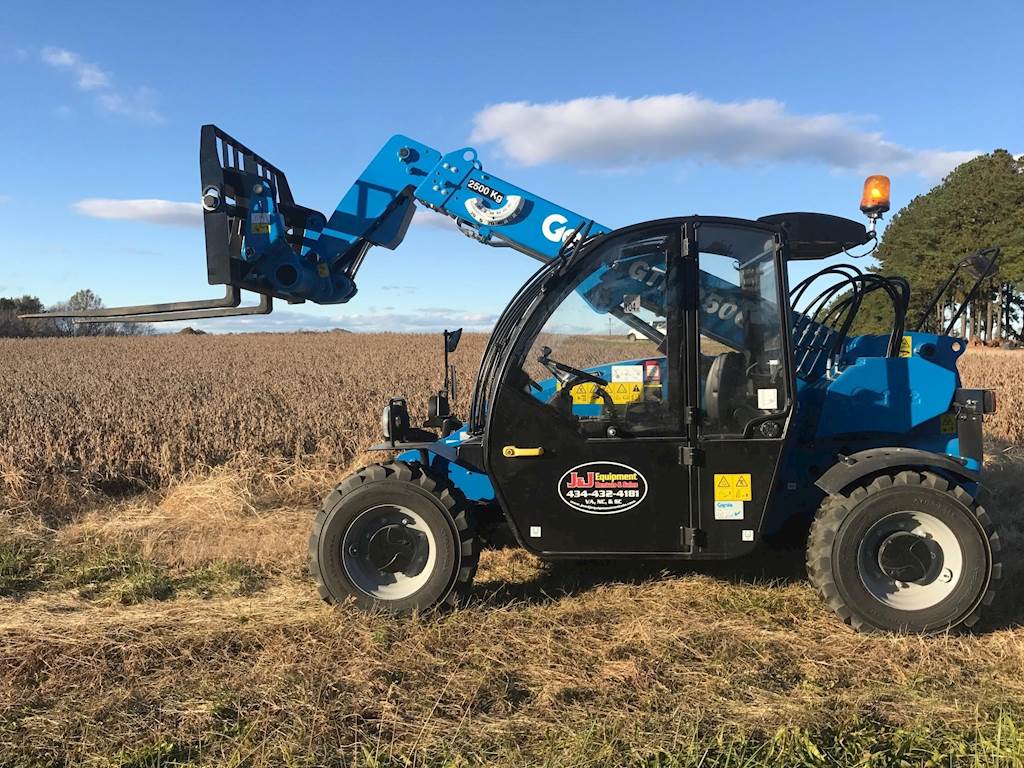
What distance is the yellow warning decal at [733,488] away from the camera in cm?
427

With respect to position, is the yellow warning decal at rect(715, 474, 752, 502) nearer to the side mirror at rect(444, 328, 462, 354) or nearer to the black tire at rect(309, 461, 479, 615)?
the black tire at rect(309, 461, 479, 615)

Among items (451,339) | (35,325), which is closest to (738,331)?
(451,339)

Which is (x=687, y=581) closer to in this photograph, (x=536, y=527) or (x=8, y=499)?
(x=536, y=527)

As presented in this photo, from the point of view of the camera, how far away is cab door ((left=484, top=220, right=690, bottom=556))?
429 centimetres

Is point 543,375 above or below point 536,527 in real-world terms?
above

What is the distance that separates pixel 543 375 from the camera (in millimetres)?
4395

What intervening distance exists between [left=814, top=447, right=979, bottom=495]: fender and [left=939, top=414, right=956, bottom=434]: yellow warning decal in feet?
1.60

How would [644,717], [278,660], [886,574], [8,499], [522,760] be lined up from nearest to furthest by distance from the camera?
[522,760]
[644,717]
[278,660]
[886,574]
[8,499]

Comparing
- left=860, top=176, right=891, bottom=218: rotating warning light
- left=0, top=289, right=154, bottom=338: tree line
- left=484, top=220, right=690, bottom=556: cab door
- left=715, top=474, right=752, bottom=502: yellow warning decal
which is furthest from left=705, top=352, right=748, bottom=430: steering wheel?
left=0, top=289, right=154, bottom=338: tree line

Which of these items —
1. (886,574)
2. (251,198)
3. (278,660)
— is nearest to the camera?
(278,660)

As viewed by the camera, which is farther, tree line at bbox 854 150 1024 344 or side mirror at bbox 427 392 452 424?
tree line at bbox 854 150 1024 344

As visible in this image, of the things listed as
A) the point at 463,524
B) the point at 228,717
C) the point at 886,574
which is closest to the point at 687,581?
the point at 886,574

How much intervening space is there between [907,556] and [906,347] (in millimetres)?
1583

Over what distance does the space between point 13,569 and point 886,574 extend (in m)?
5.92
